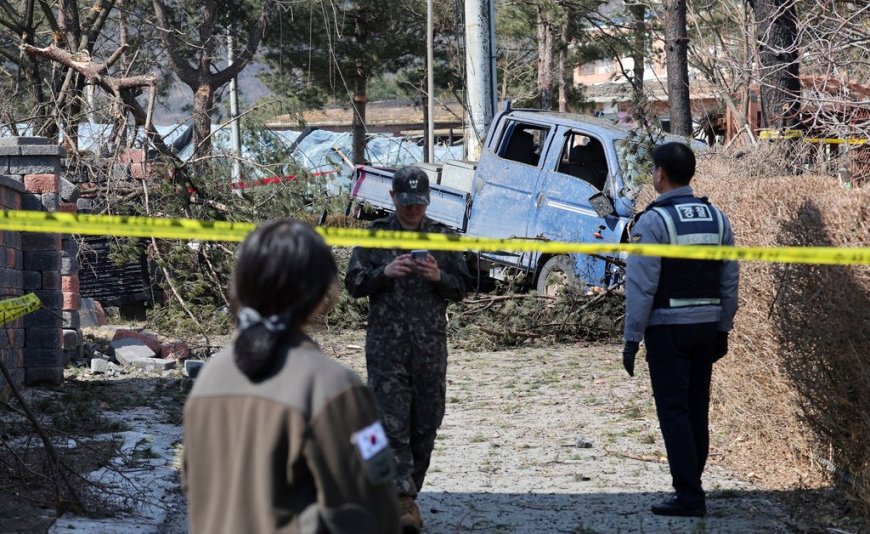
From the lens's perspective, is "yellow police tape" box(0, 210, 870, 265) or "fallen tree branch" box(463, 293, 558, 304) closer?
"yellow police tape" box(0, 210, 870, 265)

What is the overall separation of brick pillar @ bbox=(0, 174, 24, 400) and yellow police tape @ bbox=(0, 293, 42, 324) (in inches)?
64.1

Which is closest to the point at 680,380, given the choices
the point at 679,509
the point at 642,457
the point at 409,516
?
the point at 679,509

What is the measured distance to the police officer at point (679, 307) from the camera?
5.60m

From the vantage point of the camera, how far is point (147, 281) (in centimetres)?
1353

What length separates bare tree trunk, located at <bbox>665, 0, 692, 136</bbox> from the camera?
12.8m

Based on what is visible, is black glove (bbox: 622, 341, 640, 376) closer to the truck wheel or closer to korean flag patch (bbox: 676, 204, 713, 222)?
korean flag patch (bbox: 676, 204, 713, 222)

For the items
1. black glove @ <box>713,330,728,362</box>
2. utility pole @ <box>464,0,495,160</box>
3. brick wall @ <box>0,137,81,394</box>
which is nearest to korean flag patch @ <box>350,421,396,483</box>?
black glove @ <box>713,330,728,362</box>

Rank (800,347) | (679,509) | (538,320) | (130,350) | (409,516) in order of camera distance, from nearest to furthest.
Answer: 1. (409,516)
2. (679,509)
3. (800,347)
4. (130,350)
5. (538,320)

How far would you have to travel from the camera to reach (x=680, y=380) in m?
5.66

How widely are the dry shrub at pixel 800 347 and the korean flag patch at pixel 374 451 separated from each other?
3.37 meters

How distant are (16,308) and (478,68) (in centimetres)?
1087

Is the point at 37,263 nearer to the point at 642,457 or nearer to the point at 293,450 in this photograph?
the point at 642,457

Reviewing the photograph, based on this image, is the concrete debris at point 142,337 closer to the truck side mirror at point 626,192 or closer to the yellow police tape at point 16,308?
the yellow police tape at point 16,308

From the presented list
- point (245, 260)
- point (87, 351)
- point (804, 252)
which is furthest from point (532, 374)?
point (245, 260)
